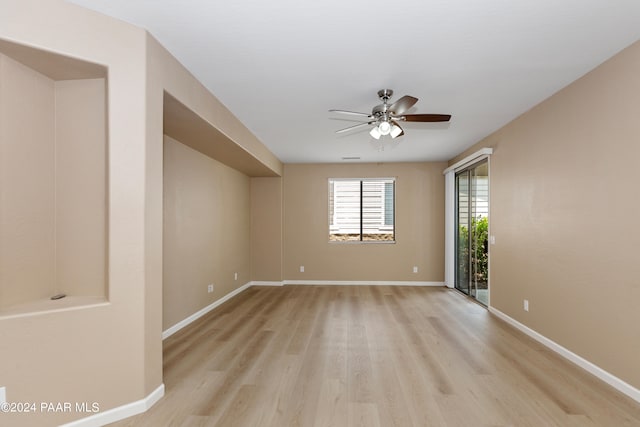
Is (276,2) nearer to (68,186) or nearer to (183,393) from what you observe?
(68,186)

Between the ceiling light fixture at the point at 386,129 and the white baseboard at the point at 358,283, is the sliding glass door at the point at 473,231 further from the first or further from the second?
the ceiling light fixture at the point at 386,129

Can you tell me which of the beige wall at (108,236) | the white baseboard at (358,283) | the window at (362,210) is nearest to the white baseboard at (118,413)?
the beige wall at (108,236)

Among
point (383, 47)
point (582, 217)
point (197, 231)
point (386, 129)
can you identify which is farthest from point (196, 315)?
point (582, 217)

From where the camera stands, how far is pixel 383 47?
93.6 inches

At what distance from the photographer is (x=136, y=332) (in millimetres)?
2115

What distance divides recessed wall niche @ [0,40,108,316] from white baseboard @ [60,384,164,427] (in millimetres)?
704

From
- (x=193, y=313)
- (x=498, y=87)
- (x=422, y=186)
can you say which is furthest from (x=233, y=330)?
(x=422, y=186)

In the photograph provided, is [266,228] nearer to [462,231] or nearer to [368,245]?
[368,245]

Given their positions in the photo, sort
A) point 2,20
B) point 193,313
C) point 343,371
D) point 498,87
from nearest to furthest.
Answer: point 2,20 → point 343,371 → point 498,87 → point 193,313

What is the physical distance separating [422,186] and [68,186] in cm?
597

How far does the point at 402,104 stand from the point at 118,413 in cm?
309

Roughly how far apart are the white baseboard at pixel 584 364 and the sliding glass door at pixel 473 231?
4.10 feet

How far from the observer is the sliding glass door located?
16.5 feet

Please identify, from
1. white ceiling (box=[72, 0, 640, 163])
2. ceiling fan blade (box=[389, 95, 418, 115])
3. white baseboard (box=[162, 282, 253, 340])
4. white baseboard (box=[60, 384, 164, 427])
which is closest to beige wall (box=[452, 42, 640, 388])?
white ceiling (box=[72, 0, 640, 163])
